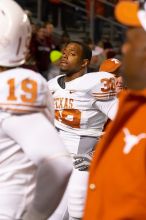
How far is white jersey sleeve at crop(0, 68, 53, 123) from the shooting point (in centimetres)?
244

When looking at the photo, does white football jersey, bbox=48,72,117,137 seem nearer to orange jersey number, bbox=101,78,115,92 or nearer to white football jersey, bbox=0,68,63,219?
orange jersey number, bbox=101,78,115,92

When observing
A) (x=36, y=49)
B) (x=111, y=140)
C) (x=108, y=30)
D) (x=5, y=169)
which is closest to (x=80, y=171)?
(x=5, y=169)

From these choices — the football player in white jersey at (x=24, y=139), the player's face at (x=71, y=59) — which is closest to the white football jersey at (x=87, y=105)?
the player's face at (x=71, y=59)

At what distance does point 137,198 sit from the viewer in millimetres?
2037

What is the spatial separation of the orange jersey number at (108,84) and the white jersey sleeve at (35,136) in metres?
2.49

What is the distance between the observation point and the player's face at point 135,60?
2045 millimetres

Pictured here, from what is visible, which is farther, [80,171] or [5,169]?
[80,171]

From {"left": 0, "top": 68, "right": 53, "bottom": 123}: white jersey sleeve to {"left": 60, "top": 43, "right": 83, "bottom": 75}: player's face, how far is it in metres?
2.74

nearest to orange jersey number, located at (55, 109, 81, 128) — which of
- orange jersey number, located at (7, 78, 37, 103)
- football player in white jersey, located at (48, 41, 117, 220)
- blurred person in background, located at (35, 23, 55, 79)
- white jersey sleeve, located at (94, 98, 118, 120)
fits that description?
football player in white jersey, located at (48, 41, 117, 220)

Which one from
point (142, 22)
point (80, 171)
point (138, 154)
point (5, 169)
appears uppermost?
point (142, 22)

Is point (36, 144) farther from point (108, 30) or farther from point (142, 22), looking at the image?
point (108, 30)

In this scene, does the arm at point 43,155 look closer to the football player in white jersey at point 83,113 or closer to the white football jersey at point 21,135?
the white football jersey at point 21,135

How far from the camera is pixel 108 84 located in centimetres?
494

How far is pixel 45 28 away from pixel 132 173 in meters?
10.3
